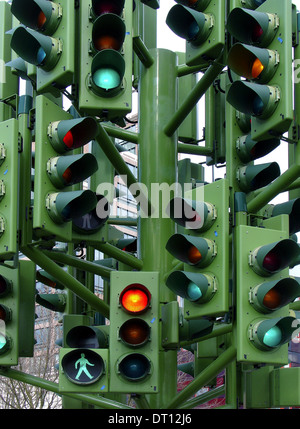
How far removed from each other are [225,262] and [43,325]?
2654cm

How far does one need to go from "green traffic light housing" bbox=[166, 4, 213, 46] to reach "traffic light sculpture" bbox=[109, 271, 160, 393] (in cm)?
270

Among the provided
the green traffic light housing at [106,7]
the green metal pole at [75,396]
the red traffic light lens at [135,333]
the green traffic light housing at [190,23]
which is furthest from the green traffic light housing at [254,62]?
the green metal pole at [75,396]

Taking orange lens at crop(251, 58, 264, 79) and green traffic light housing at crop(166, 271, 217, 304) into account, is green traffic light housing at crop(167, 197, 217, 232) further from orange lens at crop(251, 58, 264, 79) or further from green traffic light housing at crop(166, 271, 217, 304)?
orange lens at crop(251, 58, 264, 79)

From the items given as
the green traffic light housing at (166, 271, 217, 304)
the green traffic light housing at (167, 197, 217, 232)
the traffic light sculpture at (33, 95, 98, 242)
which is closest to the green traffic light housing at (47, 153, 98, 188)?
the traffic light sculpture at (33, 95, 98, 242)

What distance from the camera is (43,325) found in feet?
115

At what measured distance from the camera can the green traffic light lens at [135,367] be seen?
29.5ft

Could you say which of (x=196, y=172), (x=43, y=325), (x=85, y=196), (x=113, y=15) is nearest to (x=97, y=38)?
(x=113, y=15)

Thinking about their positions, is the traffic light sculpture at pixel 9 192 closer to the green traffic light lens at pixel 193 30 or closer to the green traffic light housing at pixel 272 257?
the green traffic light lens at pixel 193 30

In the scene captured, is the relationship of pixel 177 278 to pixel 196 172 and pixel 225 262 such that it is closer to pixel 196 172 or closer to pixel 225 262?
pixel 225 262

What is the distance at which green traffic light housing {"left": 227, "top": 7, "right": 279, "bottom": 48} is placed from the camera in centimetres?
927

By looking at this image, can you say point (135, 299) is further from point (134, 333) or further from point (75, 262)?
point (75, 262)

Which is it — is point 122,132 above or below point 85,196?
above

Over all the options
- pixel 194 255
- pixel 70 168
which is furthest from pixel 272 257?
pixel 70 168

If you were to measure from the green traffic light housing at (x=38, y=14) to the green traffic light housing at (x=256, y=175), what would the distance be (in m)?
2.90
